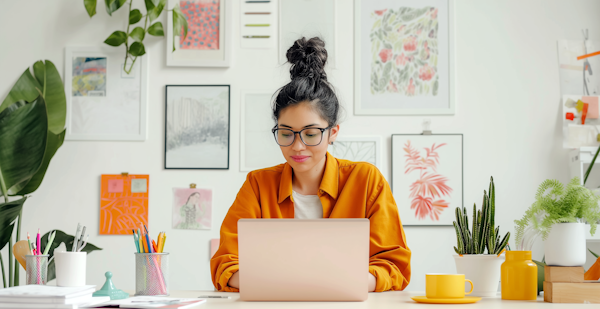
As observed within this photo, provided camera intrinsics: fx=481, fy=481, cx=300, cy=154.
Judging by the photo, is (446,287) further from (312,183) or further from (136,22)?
(136,22)

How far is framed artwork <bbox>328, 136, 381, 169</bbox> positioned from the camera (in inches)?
105

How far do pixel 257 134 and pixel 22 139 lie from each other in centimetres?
115

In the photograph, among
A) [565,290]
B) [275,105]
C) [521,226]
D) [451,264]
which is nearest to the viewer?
[565,290]

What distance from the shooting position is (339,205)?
60.5 inches

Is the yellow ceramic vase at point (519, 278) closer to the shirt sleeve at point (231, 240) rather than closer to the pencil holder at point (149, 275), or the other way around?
the shirt sleeve at point (231, 240)

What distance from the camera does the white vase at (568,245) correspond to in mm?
1034

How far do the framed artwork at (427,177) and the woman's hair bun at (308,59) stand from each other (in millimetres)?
1168

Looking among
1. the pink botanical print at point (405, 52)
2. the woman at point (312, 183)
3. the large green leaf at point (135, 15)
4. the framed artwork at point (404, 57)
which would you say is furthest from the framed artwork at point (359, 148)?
the large green leaf at point (135, 15)

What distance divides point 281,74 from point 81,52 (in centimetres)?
115

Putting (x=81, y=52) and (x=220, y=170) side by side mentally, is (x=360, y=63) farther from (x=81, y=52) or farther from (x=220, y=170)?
(x=81, y=52)

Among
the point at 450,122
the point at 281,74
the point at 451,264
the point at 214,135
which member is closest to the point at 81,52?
the point at 214,135

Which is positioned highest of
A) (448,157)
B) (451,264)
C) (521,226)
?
(448,157)

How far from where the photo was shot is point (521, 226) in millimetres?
1165

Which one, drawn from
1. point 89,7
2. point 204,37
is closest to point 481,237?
point 204,37
